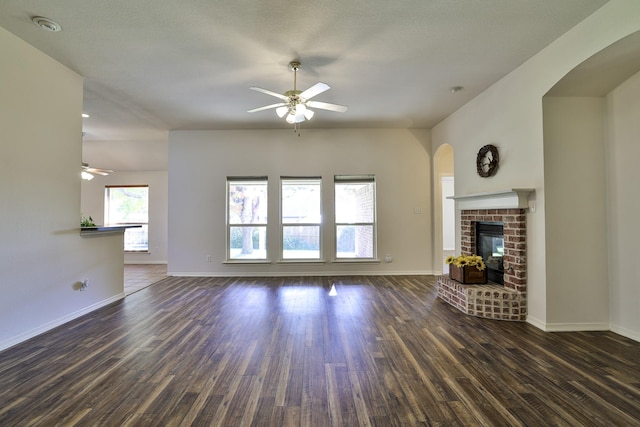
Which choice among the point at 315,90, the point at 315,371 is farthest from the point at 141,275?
the point at 315,90

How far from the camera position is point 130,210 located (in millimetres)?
7609

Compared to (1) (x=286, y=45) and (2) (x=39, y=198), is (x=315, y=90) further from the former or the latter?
(2) (x=39, y=198)

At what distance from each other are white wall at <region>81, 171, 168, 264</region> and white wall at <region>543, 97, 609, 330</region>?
7900 millimetres

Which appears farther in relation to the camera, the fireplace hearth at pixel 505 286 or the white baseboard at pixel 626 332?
the fireplace hearth at pixel 505 286

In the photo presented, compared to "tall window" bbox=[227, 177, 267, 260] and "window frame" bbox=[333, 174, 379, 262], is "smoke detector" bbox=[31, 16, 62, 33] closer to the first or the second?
"tall window" bbox=[227, 177, 267, 260]

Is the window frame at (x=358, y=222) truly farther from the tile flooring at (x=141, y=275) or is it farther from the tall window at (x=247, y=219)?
the tile flooring at (x=141, y=275)

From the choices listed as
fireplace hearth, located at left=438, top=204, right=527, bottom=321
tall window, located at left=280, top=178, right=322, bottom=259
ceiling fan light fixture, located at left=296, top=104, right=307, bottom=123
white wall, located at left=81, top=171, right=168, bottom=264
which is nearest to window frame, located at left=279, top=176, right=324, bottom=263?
tall window, located at left=280, top=178, right=322, bottom=259

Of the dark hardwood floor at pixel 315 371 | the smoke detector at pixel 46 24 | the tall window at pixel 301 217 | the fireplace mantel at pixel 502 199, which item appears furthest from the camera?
the tall window at pixel 301 217

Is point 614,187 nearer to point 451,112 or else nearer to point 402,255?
point 451,112

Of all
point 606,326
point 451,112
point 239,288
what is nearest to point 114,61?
point 239,288

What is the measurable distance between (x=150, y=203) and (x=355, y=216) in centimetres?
553

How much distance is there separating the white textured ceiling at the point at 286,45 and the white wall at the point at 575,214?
0.87 metres

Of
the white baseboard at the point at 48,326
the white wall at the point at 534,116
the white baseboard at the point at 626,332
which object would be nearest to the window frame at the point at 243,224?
the white baseboard at the point at 48,326

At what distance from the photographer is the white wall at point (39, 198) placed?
2.62m
